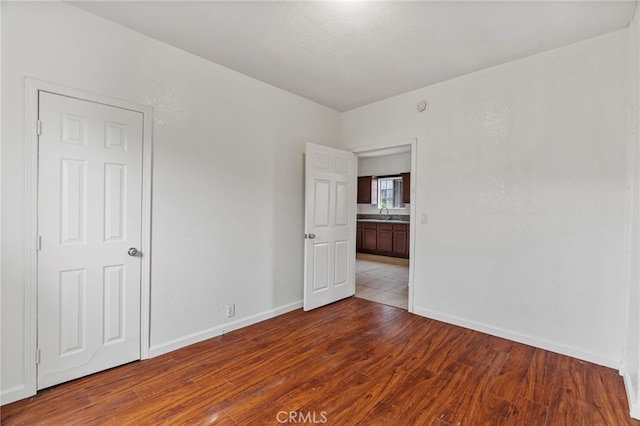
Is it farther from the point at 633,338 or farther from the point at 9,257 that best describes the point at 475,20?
the point at 9,257

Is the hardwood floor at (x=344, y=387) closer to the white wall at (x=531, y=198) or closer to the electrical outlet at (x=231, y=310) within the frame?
the electrical outlet at (x=231, y=310)

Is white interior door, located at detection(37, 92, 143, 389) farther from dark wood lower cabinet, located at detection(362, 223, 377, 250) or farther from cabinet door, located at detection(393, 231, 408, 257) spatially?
dark wood lower cabinet, located at detection(362, 223, 377, 250)

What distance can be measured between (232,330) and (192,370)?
73 cm

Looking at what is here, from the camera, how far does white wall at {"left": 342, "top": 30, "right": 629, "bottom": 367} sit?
7.88ft

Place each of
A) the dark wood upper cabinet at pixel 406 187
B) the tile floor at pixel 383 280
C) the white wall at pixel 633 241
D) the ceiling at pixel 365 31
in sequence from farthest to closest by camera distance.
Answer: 1. the dark wood upper cabinet at pixel 406 187
2. the tile floor at pixel 383 280
3. the ceiling at pixel 365 31
4. the white wall at pixel 633 241

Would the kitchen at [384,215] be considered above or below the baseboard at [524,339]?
above

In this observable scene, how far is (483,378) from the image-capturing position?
7.28 feet

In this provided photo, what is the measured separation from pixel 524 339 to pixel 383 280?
253 cm

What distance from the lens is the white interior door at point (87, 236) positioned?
201 centimetres

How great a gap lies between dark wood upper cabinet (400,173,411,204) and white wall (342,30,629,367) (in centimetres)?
348

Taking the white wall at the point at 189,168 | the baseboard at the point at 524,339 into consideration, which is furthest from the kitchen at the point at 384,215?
the white wall at the point at 189,168

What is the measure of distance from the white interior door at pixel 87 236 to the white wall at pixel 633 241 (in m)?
3.58

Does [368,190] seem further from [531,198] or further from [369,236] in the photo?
[531,198]

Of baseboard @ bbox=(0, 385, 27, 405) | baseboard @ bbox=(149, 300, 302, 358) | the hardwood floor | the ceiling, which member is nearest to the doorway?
baseboard @ bbox=(149, 300, 302, 358)
